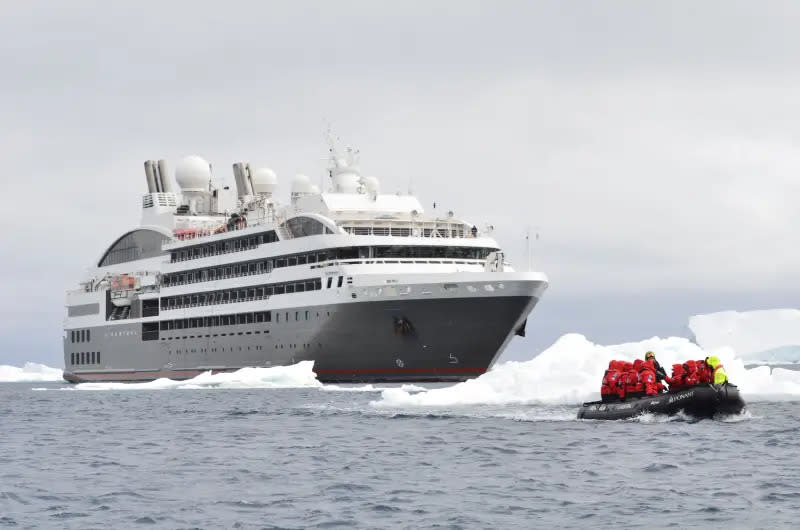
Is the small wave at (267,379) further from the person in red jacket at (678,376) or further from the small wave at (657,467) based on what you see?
the small wave at (657,467)

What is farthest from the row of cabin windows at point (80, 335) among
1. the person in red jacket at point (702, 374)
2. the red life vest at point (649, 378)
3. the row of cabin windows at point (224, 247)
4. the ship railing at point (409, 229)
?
the person in red jacket at point (702, 374)

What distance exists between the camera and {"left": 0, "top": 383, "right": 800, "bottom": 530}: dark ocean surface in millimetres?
23359

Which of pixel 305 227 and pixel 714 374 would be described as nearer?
pixel 714 374

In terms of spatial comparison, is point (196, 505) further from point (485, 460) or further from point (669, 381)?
point (669, 381)

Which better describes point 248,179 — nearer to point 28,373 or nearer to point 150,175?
point 150,175

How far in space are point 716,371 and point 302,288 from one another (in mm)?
41309

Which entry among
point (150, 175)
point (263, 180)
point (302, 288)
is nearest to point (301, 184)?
→ point (263, 180)

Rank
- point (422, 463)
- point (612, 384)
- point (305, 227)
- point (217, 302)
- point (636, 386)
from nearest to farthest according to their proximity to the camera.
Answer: point (422, 463) → point (636, 386) → point (612, 384) → point (305, 227) → point (217, 302)

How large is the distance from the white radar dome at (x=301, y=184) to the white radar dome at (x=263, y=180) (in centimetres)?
168

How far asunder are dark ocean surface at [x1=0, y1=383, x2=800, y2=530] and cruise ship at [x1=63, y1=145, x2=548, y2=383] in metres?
24.1

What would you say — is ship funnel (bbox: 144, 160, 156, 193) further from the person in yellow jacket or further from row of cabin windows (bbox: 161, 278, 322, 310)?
the person in yellow jacket

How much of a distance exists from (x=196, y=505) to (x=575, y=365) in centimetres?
2770

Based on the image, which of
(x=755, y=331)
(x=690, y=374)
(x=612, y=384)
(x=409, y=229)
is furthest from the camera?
(x=755, y=331)

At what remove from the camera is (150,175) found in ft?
341
